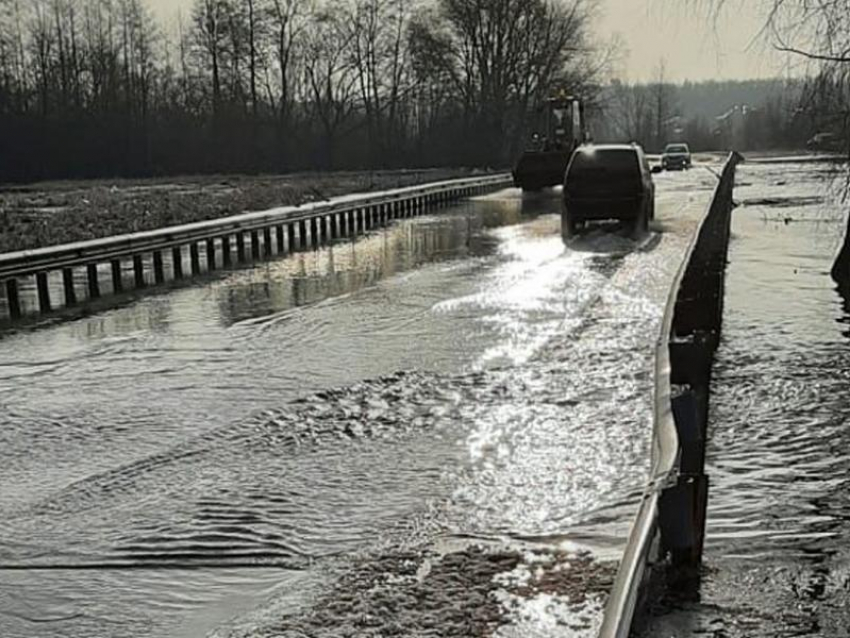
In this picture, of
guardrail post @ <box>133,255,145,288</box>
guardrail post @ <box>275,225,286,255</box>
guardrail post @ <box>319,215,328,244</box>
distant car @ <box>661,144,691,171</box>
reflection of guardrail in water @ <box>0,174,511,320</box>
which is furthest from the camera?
distant car @ <box>661,144,691,171</box>

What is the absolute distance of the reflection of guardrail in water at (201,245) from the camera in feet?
52.9

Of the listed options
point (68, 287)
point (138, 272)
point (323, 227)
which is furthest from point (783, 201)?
point (68, 287)

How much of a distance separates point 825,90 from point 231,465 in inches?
302

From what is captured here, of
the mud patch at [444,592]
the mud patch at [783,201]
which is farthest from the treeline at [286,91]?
the mud patch at [444,592]

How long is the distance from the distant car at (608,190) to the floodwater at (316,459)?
903cm

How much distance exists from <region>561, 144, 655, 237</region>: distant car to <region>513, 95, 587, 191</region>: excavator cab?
637 inches

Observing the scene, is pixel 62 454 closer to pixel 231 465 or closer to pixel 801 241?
pixel 231 465

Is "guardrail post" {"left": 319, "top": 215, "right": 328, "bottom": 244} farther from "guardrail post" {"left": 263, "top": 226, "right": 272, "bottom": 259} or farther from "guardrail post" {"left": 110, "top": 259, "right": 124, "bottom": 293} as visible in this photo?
"guardrail post" {"left": 110, "top": 259, "right": 124, "bottom": 293}

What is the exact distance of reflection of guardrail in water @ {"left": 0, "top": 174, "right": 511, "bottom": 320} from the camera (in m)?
16.1

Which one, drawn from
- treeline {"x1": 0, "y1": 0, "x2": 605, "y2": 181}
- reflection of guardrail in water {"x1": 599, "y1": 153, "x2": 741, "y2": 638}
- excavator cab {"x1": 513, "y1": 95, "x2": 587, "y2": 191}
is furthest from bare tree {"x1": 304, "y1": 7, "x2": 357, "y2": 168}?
reflection of guardrail in water {"x1": 599, "y1": 153, "x2": 741, "y2": 638}

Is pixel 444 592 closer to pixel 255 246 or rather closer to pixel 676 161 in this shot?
pixel 255 246

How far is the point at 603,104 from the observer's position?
264 ft

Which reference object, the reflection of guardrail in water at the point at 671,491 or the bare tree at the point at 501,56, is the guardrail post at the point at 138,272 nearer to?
the reflection of guardrail in water at the point at 671,491

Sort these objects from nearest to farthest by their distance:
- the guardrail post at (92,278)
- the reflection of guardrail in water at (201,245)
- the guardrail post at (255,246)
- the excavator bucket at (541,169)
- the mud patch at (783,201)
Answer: the reflection of guardrail in water at (201,245), the guardrail post at (92,278), the guardrail post at (255,246), the mud patch at (783,201), the excavator bucket at (541,169)
